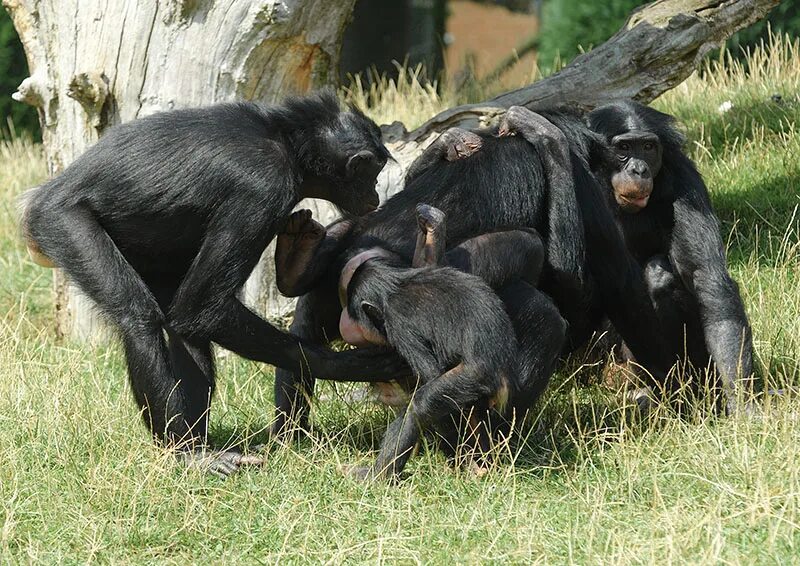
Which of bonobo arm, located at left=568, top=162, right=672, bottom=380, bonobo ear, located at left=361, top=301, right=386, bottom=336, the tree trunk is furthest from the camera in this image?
the tree trunk

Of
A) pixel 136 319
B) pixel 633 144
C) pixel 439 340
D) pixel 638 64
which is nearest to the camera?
pixel 439 340

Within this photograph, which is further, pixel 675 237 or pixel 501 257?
pixel 675 237

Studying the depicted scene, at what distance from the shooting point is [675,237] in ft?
20.7

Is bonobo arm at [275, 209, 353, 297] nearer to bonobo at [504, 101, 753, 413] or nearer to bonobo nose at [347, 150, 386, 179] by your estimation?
bonobo nose at [347, 150, 386, 179]

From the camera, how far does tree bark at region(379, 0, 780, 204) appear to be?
316 inches

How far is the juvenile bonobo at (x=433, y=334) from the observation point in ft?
16.5

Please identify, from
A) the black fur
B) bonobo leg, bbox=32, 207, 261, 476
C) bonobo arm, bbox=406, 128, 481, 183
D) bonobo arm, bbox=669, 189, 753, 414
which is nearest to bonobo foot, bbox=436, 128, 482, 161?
bonobo arm, bbox=406, 128, 481, 183

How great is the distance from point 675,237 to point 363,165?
1.90 m

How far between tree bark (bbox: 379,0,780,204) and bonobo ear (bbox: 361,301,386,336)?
282 cm

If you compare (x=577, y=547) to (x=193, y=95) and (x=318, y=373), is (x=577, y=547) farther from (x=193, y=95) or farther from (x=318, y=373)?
(x=193, y=95)

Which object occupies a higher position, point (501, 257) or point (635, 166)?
point (635, 166)

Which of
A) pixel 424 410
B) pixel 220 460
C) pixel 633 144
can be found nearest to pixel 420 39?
pixel 633 144

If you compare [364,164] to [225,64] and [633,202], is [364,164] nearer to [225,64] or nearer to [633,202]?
[633,202]

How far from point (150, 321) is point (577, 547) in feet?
7.51
